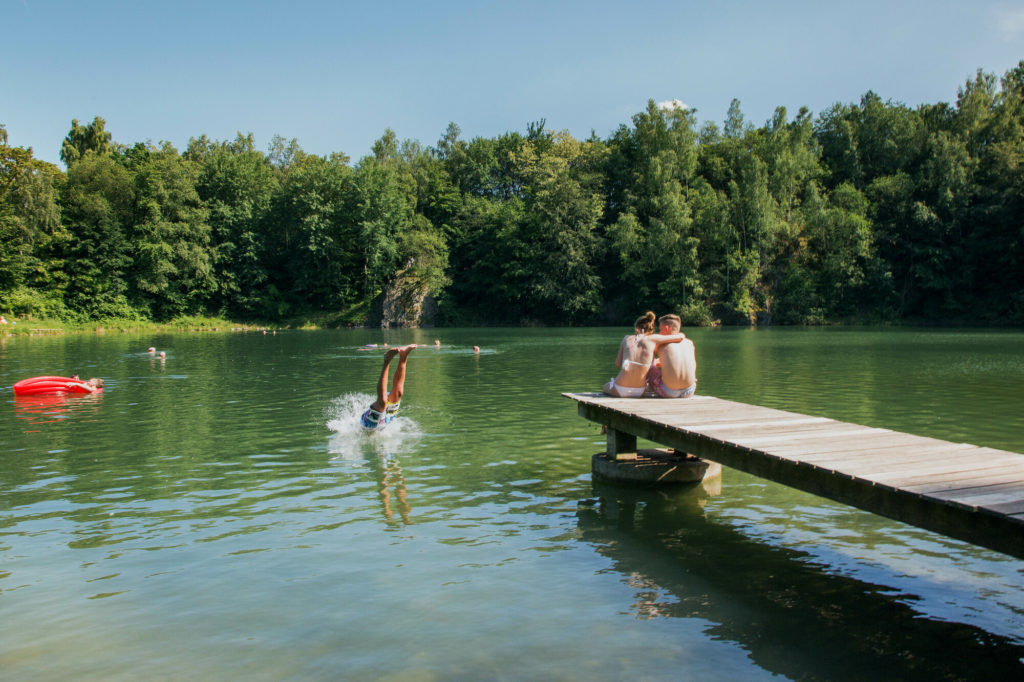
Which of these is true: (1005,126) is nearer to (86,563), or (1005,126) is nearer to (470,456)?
(470,456)

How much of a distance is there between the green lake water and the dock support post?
0.55 metres

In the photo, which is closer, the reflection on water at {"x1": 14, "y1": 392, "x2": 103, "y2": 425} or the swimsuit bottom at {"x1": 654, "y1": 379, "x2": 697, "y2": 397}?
the swimsuit bottom at {"x1": 654, "y1": 379, "x2": 697, "y2": 397}

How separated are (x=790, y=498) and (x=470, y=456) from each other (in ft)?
16.6

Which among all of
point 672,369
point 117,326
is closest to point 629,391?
point 672,369

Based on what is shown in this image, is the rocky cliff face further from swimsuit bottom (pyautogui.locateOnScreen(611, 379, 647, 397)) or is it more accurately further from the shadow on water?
the shadow on water

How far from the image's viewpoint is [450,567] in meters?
6.96

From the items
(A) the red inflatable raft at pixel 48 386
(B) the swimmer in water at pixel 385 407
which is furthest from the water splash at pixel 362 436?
(A) the red inflatable raft at pixel 48 386

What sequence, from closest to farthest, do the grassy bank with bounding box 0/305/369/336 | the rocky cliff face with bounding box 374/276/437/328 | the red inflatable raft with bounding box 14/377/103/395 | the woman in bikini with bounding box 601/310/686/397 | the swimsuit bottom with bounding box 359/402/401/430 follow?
the woman in bikini with bounding box 601/310/686/397
the swimsuit bottom with bounding box 359/402/401/430
the red inflatable raft with bounding box 14/377/103/395
the grassy bank with bounding box 0/305/369/336
the rocky cliff face with bounding box 374/276/437/328

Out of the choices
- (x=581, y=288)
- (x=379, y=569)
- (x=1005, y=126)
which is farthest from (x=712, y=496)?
(x=1005, y=126)

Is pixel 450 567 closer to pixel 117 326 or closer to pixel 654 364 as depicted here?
pixel 654 364

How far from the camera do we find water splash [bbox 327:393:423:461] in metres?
12.6

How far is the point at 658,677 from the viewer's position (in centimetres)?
491

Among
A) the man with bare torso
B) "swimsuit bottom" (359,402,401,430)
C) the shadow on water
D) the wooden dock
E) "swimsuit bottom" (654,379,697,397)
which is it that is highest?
the man with bare torso

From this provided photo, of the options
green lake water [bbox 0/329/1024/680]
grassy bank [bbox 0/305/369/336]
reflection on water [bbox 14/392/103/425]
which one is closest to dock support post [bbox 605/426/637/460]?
green lake water [bbox 0/329/1024/680]
